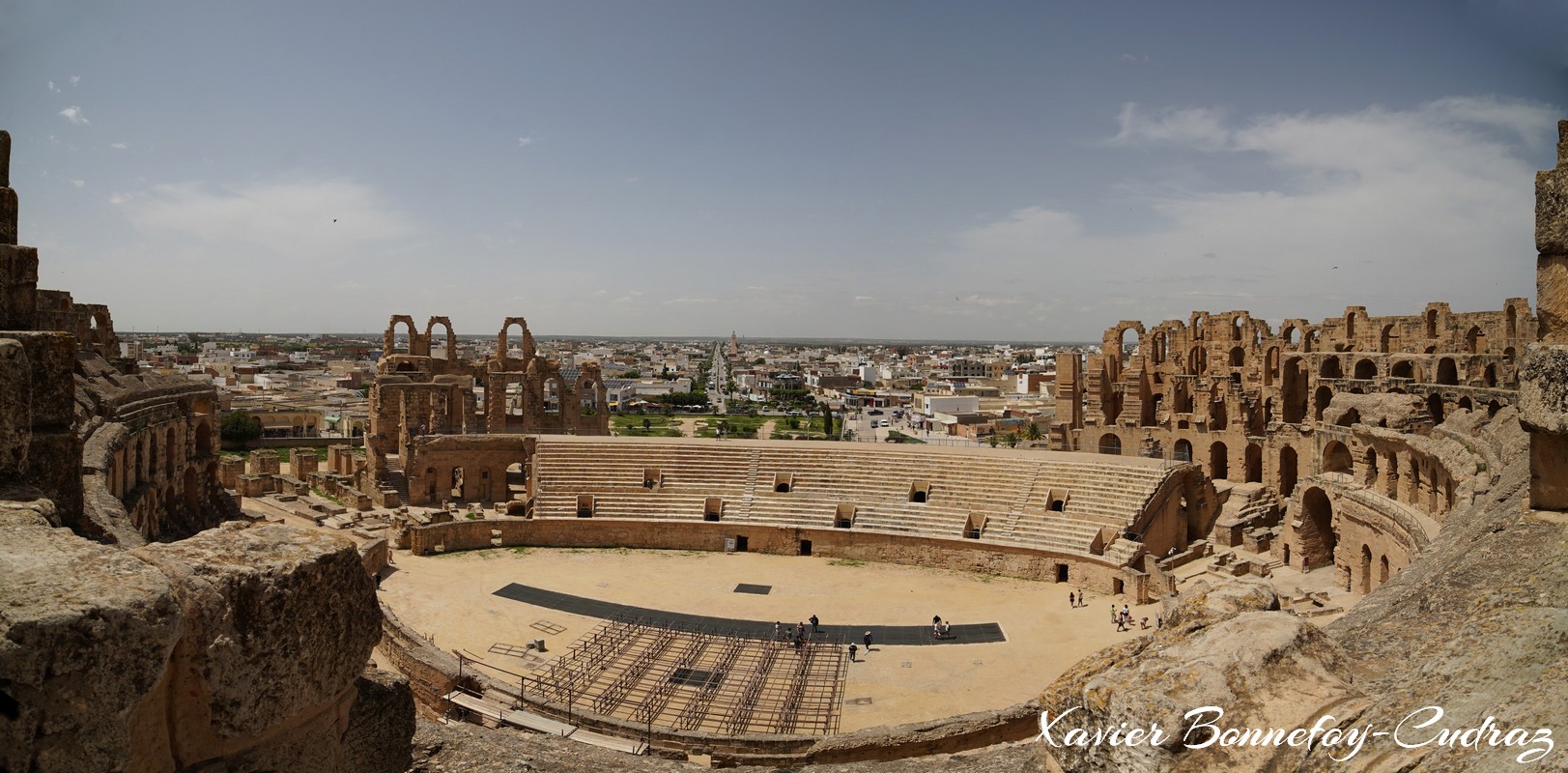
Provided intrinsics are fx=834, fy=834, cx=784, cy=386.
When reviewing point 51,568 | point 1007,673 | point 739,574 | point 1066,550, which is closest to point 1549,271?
point 51,568

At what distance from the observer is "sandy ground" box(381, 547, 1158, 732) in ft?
49.8

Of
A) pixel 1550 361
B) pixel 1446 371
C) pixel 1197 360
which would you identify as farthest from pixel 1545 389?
pixel 1197 360

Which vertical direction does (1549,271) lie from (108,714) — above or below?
above

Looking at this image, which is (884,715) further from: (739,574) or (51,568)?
(51,568)

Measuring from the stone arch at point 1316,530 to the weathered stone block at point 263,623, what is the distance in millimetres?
22981

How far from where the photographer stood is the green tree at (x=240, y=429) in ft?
158

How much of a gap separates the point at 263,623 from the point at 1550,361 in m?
7.37

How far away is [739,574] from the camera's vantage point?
2231 centimetres

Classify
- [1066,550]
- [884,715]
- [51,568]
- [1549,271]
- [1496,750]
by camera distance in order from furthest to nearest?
1. [1066,550]
2. [884,715]
3. [1549,271]
4. [51,568]
5. [1496,750]

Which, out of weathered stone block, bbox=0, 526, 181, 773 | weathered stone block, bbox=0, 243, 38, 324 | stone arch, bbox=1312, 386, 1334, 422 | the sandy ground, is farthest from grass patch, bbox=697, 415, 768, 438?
weathered stone block, bbox=0, 526, 181, 773

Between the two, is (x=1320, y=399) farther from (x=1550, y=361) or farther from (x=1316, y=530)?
(x=1550, y=361)

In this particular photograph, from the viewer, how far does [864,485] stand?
85.7 feet

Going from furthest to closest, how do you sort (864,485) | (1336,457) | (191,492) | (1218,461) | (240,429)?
(240,429) → (1218,461) → (864,485) → (191,492) → (1336,457)

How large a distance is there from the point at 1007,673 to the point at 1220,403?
1892 centimetres
